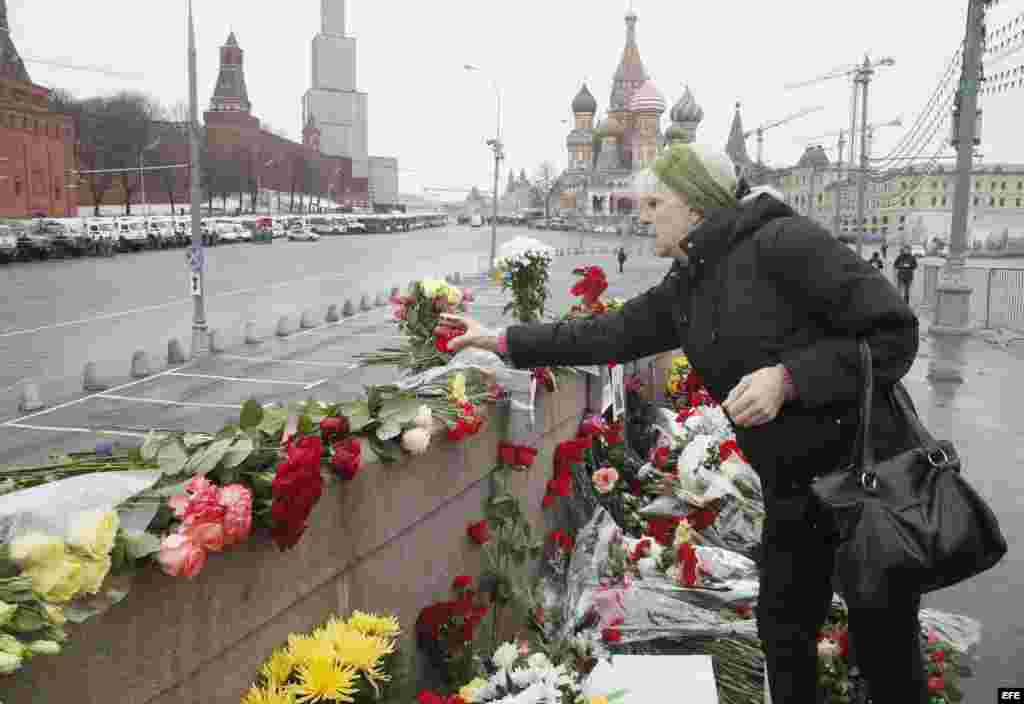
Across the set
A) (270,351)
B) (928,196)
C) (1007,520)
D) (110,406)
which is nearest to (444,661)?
(1007,520)

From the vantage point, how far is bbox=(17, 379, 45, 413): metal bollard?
52.0 ft

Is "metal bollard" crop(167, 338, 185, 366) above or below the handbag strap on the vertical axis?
below

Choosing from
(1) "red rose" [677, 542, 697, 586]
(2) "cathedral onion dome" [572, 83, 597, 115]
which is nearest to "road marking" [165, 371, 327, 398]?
(1) "red rose" [677, 542, 697, 586]

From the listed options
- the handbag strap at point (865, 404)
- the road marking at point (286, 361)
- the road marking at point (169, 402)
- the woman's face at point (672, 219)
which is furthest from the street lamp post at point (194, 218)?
the handbag strap at point (865, 404)

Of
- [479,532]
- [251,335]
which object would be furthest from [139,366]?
[479,532]

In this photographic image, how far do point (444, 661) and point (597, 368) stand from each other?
254 centimetres

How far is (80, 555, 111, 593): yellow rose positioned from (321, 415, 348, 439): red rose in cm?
124

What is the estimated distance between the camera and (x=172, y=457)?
261cm

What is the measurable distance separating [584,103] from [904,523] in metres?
139

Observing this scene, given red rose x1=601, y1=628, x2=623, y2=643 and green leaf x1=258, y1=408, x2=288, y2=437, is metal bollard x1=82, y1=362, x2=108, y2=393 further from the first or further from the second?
green leaf x1=258, y1=408, x2=288, y2=437

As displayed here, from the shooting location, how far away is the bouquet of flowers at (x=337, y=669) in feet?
7.90

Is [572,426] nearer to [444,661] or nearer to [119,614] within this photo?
[444,661]

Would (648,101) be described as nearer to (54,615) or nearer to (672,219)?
(672,219)

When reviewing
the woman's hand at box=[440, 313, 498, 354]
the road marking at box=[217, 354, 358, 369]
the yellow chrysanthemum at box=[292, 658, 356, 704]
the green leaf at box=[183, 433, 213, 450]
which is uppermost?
the woman's hand at box=[440, 313, 498, 354]
